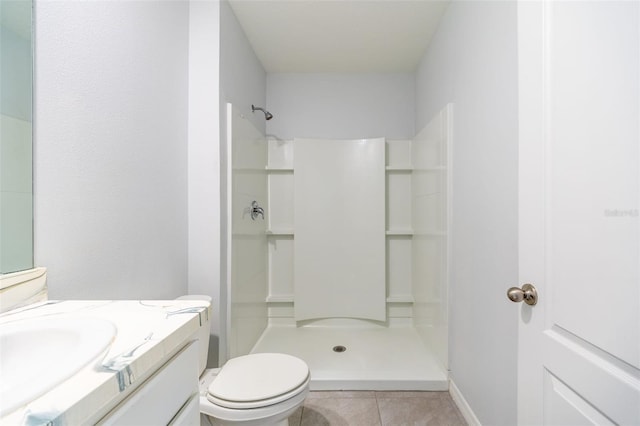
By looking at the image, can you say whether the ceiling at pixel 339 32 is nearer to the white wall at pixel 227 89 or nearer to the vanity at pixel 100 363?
the white wall at pixel 227 89

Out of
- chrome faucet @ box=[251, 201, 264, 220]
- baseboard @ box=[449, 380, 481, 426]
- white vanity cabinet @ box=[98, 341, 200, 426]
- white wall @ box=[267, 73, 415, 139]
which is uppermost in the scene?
white wall @ box=[267, 73, 415, 139]

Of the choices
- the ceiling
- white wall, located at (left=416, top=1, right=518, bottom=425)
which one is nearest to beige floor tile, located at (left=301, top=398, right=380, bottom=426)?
white wall, located at (left=416, top=1, right=518, bottom=425)

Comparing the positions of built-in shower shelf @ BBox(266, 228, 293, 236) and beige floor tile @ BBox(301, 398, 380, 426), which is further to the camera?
built-in shower shelf @ BBox(266, 228, 293, 236)

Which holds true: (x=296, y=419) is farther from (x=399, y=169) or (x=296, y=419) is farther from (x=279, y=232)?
(x=399, y=169)

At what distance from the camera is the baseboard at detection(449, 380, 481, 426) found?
152 cm

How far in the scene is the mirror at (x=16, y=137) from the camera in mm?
759

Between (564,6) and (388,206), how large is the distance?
6.99 ft

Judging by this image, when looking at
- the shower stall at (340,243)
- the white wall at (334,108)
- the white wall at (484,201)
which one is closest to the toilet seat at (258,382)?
the white wall at (484,201)

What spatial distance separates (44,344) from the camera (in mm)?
608

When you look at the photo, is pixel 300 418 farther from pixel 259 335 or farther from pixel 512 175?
pixel 512 175

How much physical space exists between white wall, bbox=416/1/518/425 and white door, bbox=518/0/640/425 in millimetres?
374

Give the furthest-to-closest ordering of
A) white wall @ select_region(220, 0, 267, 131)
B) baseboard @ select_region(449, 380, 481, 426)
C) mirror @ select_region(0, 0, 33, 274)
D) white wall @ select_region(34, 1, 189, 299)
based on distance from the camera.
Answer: white wall @ select_region(220, 0, 267, 131)
baseboard @ select_region(449, 380, 481, 426)
white wall @ select_region(34, 1, 189, 299)
mirror @ select_region(0, 0, 33, 274)

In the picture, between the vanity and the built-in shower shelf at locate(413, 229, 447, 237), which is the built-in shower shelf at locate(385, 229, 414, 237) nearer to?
the built-in shower shelf at locate(413, 229, 447, 237)

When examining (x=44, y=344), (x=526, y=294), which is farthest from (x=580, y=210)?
(x=44, y=344)
